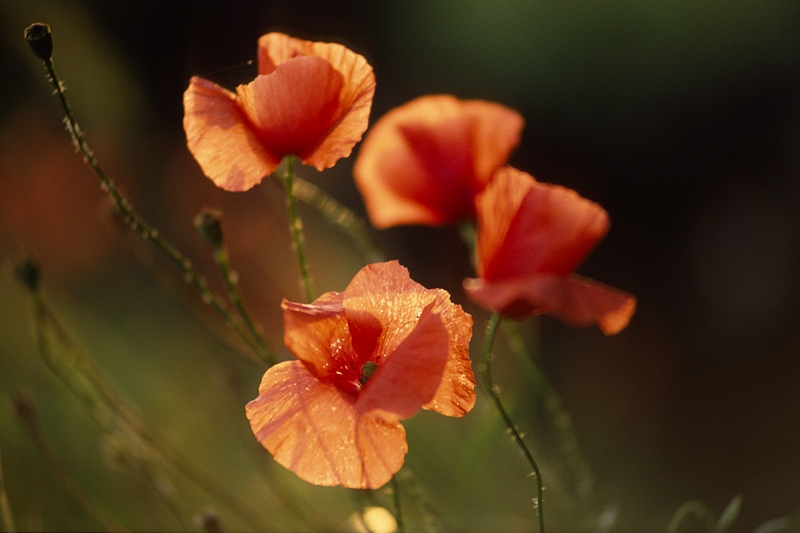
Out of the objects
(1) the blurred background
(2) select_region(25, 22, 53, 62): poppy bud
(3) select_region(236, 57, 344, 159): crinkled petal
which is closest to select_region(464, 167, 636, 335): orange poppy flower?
(3) select_region(236, 57, 344, 159): crinkled petal

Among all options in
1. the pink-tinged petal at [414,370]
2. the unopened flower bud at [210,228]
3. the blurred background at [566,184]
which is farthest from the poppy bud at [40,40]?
the blurred background at [566,184]

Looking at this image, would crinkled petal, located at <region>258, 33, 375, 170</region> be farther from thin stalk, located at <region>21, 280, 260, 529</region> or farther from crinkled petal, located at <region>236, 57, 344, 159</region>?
thin stalk, located at <region>21, 280, 260, 529</region>

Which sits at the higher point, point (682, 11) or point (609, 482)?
point (682, 11)

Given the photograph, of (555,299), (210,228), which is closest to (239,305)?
(210,228)

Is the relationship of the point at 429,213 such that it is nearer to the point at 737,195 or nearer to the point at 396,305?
the point at 396,305

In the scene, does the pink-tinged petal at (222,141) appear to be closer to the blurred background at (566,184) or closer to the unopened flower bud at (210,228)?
the unopened flower bud at (210,228)

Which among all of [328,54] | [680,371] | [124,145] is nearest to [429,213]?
[328,54]
